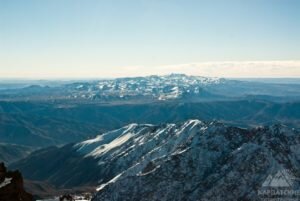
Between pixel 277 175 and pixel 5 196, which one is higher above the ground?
pixel 5 196

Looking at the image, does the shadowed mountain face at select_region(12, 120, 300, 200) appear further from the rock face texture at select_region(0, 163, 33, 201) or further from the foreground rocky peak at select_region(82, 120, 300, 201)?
the rock face texture at select_region(0, 163, 33, 201)

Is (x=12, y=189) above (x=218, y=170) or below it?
above

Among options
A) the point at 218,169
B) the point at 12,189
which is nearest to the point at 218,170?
the point at 218,169

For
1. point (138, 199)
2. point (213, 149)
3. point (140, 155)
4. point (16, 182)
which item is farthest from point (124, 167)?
point (16, 182)

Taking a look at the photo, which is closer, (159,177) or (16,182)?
(16,182)

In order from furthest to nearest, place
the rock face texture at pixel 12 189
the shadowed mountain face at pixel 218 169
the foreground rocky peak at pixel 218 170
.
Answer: the shadowed mountain face at pixel 218 169 < the foreground rocky peak at pixel 218 170 < the rock face texture at pixel 12 189

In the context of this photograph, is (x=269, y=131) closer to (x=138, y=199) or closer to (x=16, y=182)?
(x=138, y=199)

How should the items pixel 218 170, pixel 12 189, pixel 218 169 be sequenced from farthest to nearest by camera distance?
pixel 218 169
pixel 218 170
pixel 12 189

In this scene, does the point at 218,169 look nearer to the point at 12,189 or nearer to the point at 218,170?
the point at 218,170

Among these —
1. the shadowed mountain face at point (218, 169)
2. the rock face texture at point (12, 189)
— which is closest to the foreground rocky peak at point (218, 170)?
the shadowed mountain face at point (218, 169)

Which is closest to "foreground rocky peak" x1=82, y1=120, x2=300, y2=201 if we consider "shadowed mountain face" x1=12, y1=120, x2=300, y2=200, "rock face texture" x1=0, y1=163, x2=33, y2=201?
"shadowed mountain face" x1=12, y1=120, x2=300, y2=200

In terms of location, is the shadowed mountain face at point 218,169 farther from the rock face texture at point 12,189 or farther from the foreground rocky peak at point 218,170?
the rock face texture at point 12,189
